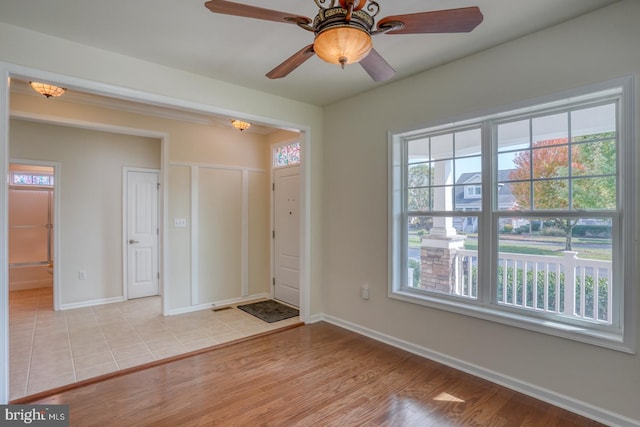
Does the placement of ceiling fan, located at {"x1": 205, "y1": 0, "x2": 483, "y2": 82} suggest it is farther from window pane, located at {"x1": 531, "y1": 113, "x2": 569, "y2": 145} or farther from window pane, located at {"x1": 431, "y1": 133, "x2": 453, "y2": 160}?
window pane, located at {"x1": 431, "y1": 133, "x2": 453, "y2": 160}

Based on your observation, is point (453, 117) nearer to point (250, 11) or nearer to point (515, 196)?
point (515, 196)

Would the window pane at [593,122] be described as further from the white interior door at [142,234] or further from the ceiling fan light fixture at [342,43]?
the white interior door at [142,234]

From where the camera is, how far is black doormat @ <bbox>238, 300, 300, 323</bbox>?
429cm

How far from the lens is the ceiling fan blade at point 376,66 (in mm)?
1830

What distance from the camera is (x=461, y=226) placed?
301 centimetres

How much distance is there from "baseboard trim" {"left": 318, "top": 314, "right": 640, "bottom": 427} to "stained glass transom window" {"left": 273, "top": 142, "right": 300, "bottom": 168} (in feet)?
8.65

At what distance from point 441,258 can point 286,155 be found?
289 centimetres

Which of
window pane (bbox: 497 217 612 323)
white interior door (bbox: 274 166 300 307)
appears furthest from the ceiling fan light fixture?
white interior door (bbox: 274 166 300 307)

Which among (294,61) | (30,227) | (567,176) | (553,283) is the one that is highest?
(294,61)

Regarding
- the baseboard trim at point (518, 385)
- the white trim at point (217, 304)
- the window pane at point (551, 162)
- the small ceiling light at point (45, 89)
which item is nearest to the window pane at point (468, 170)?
the window pane at point (551, 162)

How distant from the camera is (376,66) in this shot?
196 cm

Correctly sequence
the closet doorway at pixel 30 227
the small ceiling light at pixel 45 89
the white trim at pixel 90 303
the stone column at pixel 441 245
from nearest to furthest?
the stone column at pixel 441 245
the small ceiling light at pixel 45 89
the white trim at pixel 90 303
the closet doorway at pixel 30 227

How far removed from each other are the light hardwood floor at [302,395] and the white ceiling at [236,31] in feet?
9.02

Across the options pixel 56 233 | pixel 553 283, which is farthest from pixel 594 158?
pixel 56 233
